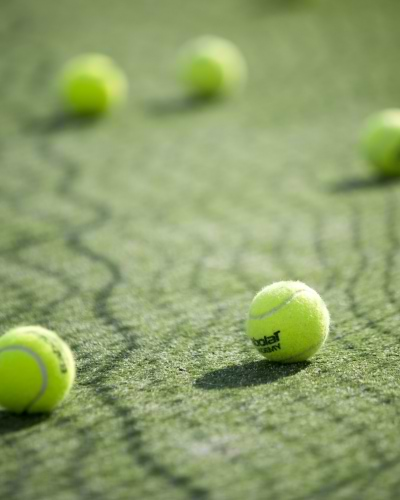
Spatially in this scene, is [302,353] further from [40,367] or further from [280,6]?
[280,6]

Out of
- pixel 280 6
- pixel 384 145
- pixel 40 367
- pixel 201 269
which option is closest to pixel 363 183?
pixel 384 145

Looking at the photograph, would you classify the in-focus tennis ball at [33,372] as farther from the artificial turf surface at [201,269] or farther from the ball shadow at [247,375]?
the ball shadow at [247,375]

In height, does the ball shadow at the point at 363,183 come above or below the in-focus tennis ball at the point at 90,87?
below

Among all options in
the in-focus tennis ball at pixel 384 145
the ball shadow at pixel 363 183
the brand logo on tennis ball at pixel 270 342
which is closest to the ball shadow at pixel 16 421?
the brand logo on tennis ball at pixel 270 342

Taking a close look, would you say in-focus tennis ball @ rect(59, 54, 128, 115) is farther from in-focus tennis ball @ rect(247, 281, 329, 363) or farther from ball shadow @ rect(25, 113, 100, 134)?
in-focus tennis ball @ rect(247, 281, 329, 363)

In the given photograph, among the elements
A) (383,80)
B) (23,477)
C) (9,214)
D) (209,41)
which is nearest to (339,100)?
(383,80)

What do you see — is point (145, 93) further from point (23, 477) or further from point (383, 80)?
point (23, 477)

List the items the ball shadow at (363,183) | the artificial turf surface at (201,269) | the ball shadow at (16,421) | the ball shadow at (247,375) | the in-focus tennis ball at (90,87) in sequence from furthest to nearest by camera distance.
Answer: the in-focus tennis ball at (90,87) → the ball shadow at (363,183) → the ball shadow at (247,375) → the ball shadow at (16,421) → the artificial turf surface at (201,269)

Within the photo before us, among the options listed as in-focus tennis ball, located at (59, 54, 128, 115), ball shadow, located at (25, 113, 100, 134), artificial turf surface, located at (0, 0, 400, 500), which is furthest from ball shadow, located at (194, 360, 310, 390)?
in-focus tennis ball, located at (59, 54, 128, 115)
